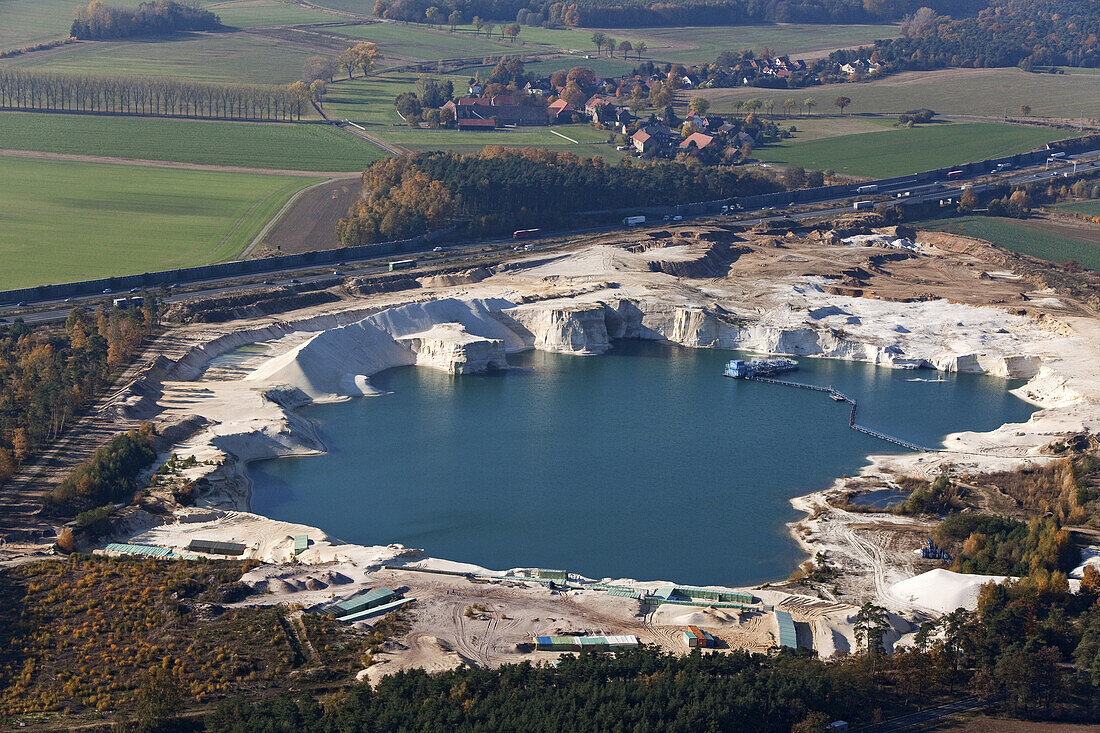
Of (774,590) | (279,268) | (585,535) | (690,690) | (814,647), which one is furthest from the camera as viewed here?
(279,268)

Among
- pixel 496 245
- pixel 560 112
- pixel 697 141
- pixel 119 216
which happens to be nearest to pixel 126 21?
pixel 560 112

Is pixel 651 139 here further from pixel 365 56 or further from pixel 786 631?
pixel 786 631

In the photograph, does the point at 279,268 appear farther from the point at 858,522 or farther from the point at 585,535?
the point at 858,522

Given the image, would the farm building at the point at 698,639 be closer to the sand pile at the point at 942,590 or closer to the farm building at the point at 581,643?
the farm building at the point at 581,643

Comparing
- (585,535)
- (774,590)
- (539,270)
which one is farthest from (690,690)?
(539,270)

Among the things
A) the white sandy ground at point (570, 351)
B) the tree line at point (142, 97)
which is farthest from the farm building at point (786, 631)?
the tree line at point (142, 97)

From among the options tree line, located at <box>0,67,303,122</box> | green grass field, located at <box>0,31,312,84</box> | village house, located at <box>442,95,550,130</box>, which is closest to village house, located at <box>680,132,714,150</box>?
village house, located at <box>442,95,550,130</box>
